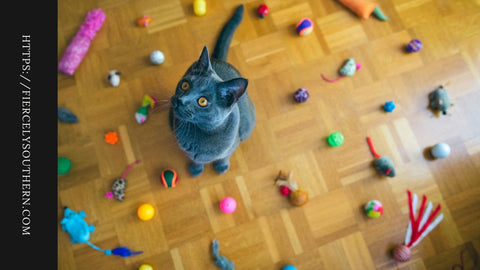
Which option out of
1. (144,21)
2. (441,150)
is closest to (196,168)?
(144,21)

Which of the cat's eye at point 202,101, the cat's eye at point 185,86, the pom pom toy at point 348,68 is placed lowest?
the cat's eye at point 202,101

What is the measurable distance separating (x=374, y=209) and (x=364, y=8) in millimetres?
998

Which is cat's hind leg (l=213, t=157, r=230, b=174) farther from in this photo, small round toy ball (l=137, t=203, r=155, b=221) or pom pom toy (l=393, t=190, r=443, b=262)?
pom pom toy (l=393, t=190, r=443, b=262)

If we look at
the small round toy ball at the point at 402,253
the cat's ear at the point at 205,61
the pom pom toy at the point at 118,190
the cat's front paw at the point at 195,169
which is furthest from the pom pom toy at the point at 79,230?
the small round toy ball at the point at 402,253

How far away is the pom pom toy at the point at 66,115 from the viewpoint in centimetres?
148

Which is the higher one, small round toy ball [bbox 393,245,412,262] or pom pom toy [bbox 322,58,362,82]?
pom pom toy [bbox 322,58,362,82]

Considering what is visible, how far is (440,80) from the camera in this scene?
5.32ft

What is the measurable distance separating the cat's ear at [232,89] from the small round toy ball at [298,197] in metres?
0.70

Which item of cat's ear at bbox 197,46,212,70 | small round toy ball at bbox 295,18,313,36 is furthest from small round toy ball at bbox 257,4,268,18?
cat's ear at bbox 197,46,212,70

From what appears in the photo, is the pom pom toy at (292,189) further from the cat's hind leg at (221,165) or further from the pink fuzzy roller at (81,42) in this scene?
the pink fuzzy roller at (81,42)

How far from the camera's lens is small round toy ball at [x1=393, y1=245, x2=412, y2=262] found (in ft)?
4.63

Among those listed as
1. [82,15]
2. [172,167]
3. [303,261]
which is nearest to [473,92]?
[303,261]

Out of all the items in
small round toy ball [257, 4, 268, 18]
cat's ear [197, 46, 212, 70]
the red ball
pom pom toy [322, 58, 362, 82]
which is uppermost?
small round toy ball [257, 4, 268, 18]

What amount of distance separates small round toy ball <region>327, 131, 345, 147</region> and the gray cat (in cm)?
44
